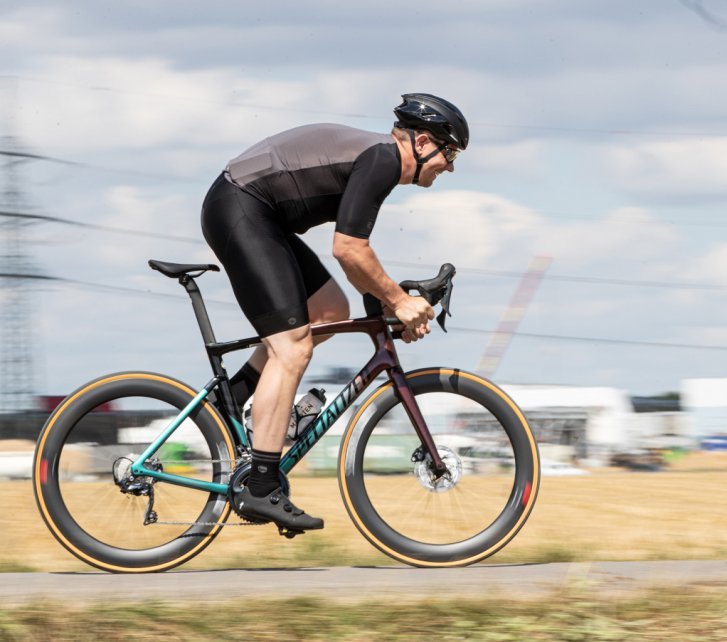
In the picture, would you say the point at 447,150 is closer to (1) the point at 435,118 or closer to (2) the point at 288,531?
(1) the point at 435,118

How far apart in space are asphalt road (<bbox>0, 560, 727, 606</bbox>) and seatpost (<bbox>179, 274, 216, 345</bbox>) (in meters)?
1.01

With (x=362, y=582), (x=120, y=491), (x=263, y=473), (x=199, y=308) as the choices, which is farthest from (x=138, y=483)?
(x=362, y=582)

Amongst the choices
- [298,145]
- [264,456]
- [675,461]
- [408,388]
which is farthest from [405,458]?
[675,461]

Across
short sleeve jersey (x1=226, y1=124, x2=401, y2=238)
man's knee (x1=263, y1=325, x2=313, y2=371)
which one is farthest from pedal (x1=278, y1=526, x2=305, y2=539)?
short sleeve jersey (x1=226, y1=124, x2=401, y2=238)

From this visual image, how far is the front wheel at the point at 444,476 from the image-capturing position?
5.51 m

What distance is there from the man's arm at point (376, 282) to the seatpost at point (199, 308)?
0.65 metres

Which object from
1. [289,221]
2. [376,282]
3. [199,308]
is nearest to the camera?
[376,282]

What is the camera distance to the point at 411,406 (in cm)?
556

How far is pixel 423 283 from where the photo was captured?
17.7 feet

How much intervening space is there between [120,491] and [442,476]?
54.6 inches

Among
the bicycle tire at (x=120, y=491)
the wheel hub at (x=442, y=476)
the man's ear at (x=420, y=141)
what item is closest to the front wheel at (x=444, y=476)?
the wheel hub at (x=442, y=476)

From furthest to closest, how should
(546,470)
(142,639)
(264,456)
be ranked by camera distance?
(546,470), (264,456), (142,639)

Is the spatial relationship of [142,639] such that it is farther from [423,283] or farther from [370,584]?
[423,283]

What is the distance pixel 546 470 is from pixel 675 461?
330 inches
